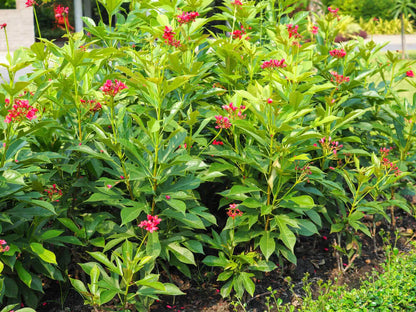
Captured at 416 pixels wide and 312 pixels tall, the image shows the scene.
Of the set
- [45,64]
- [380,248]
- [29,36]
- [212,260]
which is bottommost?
[29,36]

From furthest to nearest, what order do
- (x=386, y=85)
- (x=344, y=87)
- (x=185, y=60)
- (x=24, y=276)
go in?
(x=386, y=85), (x=344, y=87), (x=185, y=60), (x=24, y=276)

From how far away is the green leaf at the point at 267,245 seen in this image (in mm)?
2679

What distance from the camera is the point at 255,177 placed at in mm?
2982

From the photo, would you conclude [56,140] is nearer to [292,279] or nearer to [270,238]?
[270,238]

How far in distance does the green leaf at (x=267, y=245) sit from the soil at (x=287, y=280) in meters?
0.30

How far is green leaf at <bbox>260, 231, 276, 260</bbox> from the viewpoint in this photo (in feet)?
8.79

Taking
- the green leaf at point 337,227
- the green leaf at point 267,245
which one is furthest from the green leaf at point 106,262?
the green leaf at point 337,227

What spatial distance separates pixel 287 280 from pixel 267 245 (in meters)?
0.39

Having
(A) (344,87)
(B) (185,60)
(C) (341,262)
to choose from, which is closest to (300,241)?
(C) (341,262)

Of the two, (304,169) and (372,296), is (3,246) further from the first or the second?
(372,296)

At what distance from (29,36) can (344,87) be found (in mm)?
15521

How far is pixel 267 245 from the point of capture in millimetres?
2719

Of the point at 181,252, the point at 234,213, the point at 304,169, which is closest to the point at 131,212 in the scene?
the point at 181,252

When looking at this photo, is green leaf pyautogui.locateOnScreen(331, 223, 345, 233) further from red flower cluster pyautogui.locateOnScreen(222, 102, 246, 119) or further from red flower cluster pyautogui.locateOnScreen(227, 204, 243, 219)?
red flower cluster pyautogui.locateOnScreen(222, 102, 246, 119)
